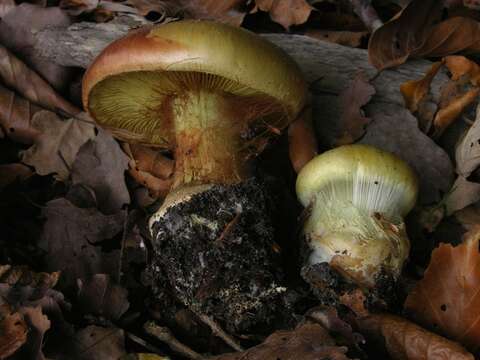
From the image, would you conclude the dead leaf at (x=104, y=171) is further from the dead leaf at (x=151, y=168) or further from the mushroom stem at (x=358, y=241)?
the mushroom stem at (x=358, y=241)

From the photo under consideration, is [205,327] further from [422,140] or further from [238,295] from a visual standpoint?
[422,140]

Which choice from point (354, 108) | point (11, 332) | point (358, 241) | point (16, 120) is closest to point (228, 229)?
point (358, 241)

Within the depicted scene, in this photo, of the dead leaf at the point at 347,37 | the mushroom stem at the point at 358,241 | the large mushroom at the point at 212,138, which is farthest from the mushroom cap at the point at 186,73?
the dead leaf at the point at 347,37

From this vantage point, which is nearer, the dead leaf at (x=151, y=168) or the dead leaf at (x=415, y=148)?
the dead leaf at (x=415, y=148)

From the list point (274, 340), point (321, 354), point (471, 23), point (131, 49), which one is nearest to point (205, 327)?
point (274, 340)

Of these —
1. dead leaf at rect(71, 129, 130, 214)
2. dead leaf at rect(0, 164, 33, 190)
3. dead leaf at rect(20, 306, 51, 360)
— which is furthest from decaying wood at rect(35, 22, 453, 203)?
dead leaf at rect(20, 306, 51, 360)

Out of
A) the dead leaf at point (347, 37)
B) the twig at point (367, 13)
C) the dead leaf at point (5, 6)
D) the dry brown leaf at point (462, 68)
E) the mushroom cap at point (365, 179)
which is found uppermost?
the twig at point (367, 13)

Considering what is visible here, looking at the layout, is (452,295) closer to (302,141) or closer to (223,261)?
(223,261)
